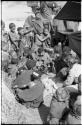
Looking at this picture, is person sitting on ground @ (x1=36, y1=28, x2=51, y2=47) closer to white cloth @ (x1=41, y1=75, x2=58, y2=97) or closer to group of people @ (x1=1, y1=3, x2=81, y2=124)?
group of people @ (x1=1, y1=3, x2=81, y2=124)

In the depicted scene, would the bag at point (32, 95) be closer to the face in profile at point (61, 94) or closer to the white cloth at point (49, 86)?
the white cloth at point (49, 86)

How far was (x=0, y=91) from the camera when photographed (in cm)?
703

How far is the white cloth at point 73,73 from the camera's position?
292 inches

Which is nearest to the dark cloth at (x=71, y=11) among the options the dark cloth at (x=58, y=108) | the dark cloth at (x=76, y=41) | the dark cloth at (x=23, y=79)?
the dark cloth at (x=76, y=41)

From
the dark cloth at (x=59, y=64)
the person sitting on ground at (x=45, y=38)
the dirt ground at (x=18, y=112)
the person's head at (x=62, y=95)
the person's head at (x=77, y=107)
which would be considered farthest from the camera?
the person sitting on ground at (x=45, y=38)

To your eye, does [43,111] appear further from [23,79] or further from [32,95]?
[23,79]

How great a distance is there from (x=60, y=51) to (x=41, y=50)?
0.61 m

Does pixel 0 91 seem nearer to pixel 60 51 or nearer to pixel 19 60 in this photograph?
pixel 19 60

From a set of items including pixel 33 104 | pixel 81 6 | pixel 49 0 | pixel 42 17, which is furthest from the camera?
pixel 49 0

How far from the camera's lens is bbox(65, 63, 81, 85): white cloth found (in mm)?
7422

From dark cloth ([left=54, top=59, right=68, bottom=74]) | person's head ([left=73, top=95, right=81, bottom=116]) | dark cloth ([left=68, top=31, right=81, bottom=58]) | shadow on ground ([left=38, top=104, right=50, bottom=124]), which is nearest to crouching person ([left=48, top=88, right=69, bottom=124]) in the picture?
person's head ([left=73, top=95, right=81, bottom=116])

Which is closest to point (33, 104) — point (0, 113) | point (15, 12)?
point (0, 113)

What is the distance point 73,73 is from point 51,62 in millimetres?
2055

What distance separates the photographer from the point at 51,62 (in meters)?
9.52
